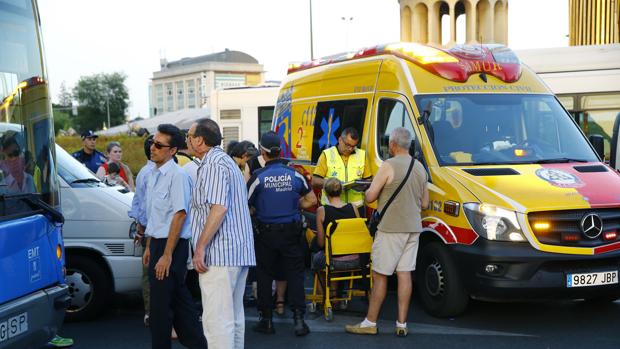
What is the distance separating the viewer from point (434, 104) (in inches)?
316

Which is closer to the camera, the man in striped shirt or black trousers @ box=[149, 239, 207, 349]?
the man in striped shirt

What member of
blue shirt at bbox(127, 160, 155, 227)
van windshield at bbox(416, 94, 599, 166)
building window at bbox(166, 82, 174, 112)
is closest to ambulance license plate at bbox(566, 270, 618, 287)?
van windshield at bbox(416, 94, 599, 166)

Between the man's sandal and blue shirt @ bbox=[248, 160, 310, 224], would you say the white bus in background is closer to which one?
the man's sandal

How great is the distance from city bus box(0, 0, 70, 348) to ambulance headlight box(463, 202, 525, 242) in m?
3.55

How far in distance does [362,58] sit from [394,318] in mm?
3205

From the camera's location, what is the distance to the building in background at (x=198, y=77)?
132 meters

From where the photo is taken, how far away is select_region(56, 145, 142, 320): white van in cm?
754

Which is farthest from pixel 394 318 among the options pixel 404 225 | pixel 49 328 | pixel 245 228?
pixel 49 328

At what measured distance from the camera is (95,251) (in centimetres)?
757

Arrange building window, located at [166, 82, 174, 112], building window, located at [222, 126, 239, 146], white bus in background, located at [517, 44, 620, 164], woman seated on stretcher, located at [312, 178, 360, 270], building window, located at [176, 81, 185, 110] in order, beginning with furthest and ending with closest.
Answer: building window, located at [166, 82, 174, 112], building window, located at [176, 81, 185, 110], building window, located at [222, 126, 239, 146], white bus in background, located at [517, 44, 620, 164], woman seated on stretcher, located at [312, 178, 360, 270]

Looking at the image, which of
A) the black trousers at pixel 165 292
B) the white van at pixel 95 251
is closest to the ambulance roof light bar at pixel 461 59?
the white van at pixel 95 251

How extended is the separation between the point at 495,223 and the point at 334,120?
10.6 feet

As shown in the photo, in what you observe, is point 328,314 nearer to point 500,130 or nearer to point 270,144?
point 270,144

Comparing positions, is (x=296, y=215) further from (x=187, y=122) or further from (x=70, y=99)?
(x=70, y=99)
